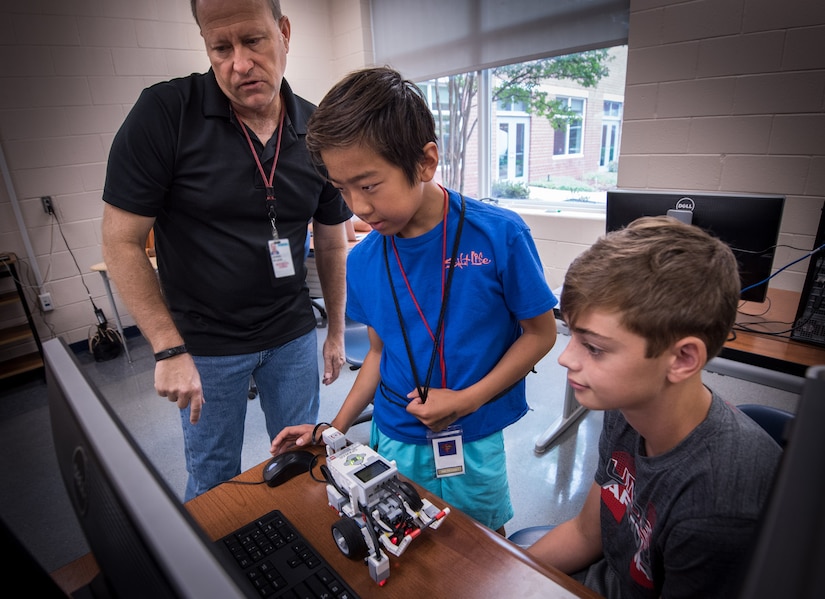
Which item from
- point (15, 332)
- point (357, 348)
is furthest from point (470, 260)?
point (15, 332)

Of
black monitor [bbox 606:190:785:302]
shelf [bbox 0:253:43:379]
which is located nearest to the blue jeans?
black monitor [bbox 606:190:785:302]

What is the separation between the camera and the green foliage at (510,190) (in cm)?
400

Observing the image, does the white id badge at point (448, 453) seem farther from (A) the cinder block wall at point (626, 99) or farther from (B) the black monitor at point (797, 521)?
(A) the cinder block wall at point (626, 99)

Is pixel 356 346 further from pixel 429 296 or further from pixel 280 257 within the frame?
pixel 429 296

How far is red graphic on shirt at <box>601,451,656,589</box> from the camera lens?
75 centimetres

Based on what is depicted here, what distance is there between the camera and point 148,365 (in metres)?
3.45

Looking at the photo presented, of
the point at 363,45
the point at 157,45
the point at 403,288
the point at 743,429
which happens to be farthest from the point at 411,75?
the point at 743,429

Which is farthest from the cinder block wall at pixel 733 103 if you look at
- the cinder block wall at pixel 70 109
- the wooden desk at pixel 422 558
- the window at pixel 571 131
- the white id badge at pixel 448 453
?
the cinder block wall at pixel 70 109

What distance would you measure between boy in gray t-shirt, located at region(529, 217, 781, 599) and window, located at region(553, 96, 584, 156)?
3.10 m

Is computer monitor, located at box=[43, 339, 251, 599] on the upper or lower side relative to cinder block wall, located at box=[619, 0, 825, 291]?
lower

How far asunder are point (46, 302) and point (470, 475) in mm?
3795

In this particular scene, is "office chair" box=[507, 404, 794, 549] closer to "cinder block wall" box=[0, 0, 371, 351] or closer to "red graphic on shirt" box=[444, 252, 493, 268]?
"red graphic on shirt" box=[444, 252, 493, 268]

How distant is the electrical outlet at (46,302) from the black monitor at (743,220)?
13.0 feet

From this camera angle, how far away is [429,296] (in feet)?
3.30
